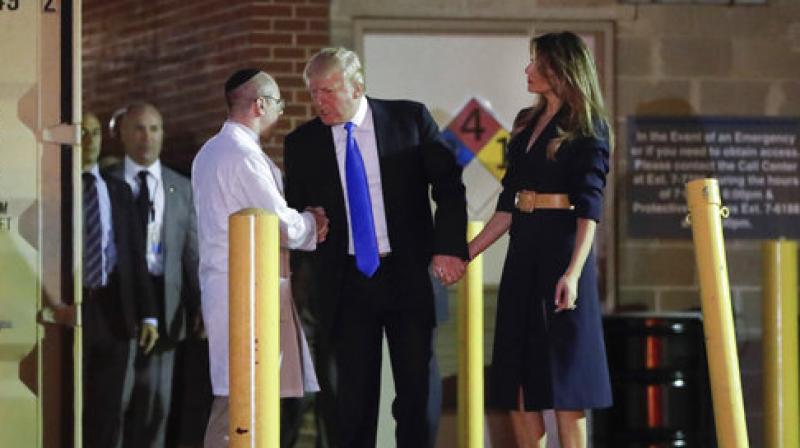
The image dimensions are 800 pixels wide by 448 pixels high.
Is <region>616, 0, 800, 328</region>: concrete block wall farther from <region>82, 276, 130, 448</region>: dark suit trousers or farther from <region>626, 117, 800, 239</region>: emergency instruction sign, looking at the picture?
<region>82, 276, 130, 448</region>: dark suit trousers

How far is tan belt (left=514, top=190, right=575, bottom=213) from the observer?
5.59 metres

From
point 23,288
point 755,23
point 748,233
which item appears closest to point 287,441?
point 23,288

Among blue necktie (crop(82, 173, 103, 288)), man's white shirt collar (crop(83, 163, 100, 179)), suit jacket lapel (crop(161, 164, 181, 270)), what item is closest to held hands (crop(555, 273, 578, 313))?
suit jacket lapel (crop(161, 164, 181, 270))

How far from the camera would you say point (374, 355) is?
594 cm

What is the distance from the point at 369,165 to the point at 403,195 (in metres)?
0.17

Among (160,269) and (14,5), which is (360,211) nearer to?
(14,5)

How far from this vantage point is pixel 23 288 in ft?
22.7

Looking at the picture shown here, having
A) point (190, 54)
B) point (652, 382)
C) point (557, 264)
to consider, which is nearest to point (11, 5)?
point (190, 54)

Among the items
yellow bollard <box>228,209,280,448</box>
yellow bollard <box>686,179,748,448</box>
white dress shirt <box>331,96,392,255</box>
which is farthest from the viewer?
white dress shirt <box>331,96,392,255</box>

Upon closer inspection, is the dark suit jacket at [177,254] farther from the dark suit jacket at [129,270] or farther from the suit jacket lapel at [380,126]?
the suit jacket lapel at [380,126]

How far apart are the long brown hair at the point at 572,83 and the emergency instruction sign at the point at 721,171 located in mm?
3642

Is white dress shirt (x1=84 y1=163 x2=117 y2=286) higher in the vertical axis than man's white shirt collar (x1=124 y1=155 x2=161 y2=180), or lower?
lower

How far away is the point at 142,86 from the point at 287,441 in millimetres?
2318

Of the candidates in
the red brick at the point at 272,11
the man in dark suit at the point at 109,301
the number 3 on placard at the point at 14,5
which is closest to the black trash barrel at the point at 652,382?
the man in dark suit at the point at 109,301
